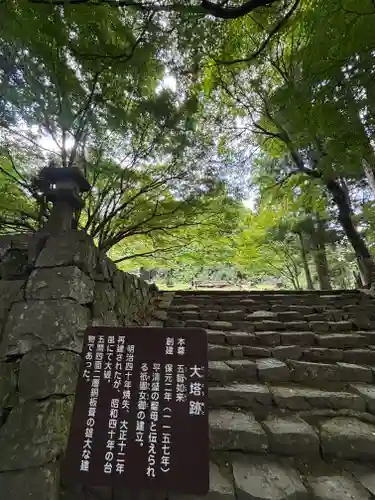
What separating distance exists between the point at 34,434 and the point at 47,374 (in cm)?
36

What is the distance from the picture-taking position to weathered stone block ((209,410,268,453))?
1890 mm

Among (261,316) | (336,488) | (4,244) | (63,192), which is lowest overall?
(336,488)

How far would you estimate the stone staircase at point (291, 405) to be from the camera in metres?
1.66

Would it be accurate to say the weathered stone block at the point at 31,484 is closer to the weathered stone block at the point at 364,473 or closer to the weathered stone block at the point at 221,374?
the weathered stone block at the point at 221,374

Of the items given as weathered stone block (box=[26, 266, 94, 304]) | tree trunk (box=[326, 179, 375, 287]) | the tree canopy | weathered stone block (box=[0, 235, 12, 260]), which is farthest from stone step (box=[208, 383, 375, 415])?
tree trunk (box=[326, 179, 375, 287])

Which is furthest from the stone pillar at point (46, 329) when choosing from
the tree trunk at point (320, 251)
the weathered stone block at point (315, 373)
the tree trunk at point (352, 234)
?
the tree trunk at point (320, 251)

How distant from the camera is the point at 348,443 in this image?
74.4 inches

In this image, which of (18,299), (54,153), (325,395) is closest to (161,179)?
(54,153)

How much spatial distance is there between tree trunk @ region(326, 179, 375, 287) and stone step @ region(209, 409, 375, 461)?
527cm

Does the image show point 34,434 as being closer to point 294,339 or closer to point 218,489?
point 218,489

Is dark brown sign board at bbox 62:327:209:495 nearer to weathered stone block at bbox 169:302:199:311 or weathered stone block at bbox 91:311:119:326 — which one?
weathered stone block at bbox 91:311:119:326

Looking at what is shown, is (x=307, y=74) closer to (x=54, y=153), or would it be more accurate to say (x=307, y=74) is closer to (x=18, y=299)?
(x=18, y=299)

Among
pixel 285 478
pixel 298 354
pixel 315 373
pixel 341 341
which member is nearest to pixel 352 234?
pixel 341 341

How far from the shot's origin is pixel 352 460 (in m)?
1.86
